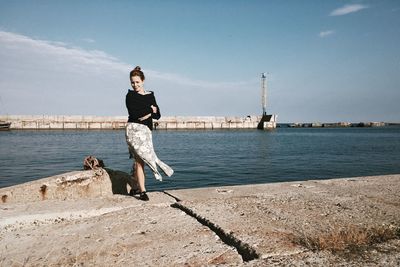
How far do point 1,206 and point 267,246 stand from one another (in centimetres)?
266

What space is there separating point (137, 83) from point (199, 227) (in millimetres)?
1915

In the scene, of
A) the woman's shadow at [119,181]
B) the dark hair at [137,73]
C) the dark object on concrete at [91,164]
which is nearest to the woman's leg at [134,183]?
the woman's shadow at [119,181]

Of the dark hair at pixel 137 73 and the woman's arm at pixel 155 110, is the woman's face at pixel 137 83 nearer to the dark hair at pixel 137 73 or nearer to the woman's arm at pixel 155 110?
the dark hair at pixel 137 73

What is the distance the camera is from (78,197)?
366 cm

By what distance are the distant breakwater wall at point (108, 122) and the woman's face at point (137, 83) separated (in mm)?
49044

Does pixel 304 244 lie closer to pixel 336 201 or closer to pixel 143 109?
pixel 336 201

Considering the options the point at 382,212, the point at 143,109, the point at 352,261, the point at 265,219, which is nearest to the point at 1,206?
the point at 143,109

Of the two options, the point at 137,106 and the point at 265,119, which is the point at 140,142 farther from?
the point at 265,119

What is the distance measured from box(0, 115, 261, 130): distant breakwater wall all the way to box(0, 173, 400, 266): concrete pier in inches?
1944

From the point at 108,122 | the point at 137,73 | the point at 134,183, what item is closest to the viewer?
the point at 137,73

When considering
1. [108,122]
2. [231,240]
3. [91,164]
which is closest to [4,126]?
[108,122]

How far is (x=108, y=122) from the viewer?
62.3m

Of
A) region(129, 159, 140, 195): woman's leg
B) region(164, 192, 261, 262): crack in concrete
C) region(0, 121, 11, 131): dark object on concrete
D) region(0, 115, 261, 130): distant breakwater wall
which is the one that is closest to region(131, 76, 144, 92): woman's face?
region(129, 159, 140, 195): woman's leg

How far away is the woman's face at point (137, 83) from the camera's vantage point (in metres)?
3.55
